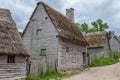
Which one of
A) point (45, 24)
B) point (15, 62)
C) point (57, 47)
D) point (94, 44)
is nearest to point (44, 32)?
point (45, 24)

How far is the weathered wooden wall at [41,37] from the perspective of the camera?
25.8 metres

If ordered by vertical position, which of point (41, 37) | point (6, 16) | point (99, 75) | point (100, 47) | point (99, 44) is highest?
point (6, 16)

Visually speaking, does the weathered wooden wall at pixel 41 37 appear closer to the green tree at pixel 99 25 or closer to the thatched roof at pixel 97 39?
the thatched roof at pixel 97 39

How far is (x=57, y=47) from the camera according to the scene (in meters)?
25.3

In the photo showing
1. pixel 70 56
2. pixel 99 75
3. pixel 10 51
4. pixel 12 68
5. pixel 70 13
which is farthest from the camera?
pixel 70 13

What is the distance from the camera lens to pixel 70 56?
27.9 m

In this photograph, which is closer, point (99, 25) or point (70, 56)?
point (70, 56)

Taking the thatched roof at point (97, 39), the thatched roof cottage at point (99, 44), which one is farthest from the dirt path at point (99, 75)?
the thatched roof at point (97, 39)

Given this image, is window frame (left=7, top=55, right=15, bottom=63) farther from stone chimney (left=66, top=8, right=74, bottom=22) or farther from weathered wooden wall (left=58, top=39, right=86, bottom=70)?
stone chimney (left=66, top=8, right=74, bottom=22)

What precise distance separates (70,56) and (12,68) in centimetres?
1077

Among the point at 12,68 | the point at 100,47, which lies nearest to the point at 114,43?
the point at 100,47

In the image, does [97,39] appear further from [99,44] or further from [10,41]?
[10,41]

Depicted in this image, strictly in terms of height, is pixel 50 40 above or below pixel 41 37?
below

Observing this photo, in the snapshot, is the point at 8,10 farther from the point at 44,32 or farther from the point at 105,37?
the point at 105,37
